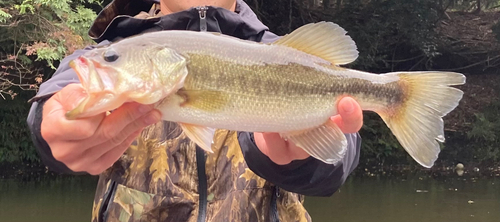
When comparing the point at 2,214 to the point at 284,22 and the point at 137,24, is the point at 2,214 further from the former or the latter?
the point at 284,22

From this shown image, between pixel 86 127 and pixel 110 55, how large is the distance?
21 centimetres

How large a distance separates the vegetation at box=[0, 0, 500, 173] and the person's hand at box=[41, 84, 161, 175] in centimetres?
800

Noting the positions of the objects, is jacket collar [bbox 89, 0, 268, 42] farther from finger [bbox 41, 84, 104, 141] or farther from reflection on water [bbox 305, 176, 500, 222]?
reflection on water [bbox 305, 176, 500, 222]

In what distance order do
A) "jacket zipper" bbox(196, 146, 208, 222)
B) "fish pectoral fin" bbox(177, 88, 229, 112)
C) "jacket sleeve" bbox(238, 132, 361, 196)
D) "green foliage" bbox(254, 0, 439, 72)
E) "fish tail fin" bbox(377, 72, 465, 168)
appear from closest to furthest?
"fish pectoral fin" bbox(177, 88, 229, 112), "fish tail fin" bbox(377, 72, 465, 168), "jacket sleeve" bbox(238, 132, 361, 196), "jacket zipper" bbox(196, 146, 208, 222), "green foliage" bbox(254, 0, 439, 72)

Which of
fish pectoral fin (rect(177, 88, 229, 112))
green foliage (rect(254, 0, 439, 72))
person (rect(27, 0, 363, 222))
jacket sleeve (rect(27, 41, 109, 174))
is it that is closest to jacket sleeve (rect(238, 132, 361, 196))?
person (rect(27, 0, 363, 222))

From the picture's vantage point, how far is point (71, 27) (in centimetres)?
746

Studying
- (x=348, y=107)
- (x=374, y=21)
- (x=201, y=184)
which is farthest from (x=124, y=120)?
(x=374, y=21)

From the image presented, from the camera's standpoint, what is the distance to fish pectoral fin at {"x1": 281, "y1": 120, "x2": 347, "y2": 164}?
5.36ft

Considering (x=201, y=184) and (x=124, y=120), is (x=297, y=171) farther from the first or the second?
(x=124, y=120)

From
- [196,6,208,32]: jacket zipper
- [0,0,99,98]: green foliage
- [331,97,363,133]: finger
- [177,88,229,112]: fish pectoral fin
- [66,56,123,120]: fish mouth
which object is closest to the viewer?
[66,56,123,120]: fish mouth

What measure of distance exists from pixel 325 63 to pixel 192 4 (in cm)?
102

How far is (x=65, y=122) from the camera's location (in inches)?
55.5

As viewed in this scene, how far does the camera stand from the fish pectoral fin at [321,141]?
5.36 ft

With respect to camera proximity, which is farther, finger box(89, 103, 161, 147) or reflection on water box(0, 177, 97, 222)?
reflection on water box(0, 177, 97, 222)
